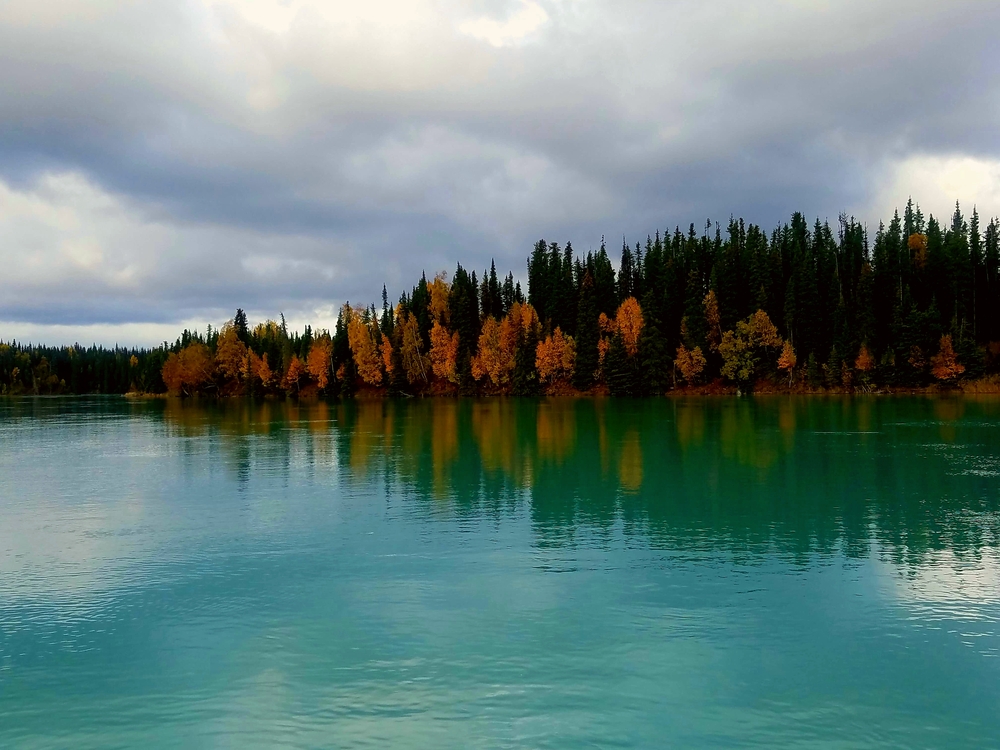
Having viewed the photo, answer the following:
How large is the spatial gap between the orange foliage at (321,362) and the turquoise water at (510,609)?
123 metres

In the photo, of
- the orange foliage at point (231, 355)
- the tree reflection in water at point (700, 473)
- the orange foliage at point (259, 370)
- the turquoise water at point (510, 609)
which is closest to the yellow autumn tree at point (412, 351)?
the orange foliage at point (259, 370)

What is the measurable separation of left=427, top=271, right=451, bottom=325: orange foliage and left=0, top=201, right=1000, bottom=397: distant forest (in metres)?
0.35

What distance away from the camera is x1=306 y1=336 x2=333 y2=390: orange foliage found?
157250 mm

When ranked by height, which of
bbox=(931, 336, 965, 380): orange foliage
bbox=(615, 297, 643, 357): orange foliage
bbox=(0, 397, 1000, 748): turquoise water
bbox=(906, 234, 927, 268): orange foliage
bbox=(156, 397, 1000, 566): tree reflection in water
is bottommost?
bbox=(0, 397, 1000, 748): turquoise water

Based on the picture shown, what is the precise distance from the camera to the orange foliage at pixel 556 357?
132m

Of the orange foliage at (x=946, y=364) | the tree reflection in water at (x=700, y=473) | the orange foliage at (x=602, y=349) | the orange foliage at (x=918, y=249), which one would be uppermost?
the orange foliage at (x=918, y=249)

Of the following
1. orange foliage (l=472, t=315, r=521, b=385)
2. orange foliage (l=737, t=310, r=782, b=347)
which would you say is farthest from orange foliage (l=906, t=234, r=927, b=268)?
orange foliage (l=472, t=315, r=521, b=385)

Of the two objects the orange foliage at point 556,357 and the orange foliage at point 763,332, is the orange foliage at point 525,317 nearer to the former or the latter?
the orange foliage at point 556,357

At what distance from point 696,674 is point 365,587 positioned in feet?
27.0

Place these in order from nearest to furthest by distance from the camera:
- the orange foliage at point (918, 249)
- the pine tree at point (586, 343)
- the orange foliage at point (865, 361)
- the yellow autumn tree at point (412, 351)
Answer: the orange foliage at point (865, 361), the pine tree at point (586, 343), the orange foliage at point (918, 249), the yellow autumn tree at point (412, 351)

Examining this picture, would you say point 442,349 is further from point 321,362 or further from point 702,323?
point 702,323

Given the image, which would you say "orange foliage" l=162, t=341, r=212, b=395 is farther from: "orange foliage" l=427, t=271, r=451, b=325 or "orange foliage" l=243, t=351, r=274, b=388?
"orange foliage" l=427, t=271, r=451, b=325

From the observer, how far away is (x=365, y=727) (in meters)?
11.0

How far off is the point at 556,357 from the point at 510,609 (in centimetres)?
11811
